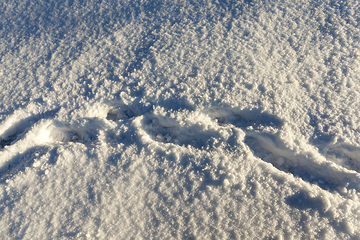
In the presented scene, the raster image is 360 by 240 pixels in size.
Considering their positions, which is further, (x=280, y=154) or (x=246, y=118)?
(x=246, y=118)

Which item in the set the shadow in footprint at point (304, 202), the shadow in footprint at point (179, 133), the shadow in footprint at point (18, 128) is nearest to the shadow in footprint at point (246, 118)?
the shadow in footprint at point (179, 133)

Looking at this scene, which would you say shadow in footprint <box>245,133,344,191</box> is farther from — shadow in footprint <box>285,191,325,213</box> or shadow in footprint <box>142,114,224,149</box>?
shadow in footprint <box>142,114,224,149</box>

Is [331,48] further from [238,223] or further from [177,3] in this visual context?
[238,223]

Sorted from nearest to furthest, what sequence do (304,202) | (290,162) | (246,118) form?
(304,202) → (290,162) → (246,118)

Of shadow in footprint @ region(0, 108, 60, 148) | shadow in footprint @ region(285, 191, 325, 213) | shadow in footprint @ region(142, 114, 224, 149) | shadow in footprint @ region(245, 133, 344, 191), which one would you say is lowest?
shadow in footprint @ region(285, 191, 325, 213)

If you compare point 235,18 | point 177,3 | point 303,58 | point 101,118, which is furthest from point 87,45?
point 303,58

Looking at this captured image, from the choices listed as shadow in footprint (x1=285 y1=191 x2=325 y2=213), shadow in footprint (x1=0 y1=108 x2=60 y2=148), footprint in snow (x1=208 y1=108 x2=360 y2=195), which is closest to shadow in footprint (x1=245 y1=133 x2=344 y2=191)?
footprint in snow (x1=208 y1=108 x2=360 y2=195)

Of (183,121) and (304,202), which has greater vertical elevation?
(183,121)

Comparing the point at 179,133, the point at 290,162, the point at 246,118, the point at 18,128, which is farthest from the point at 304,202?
the point at 18,128

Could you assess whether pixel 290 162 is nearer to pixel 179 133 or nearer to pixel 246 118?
pixel 246 118
